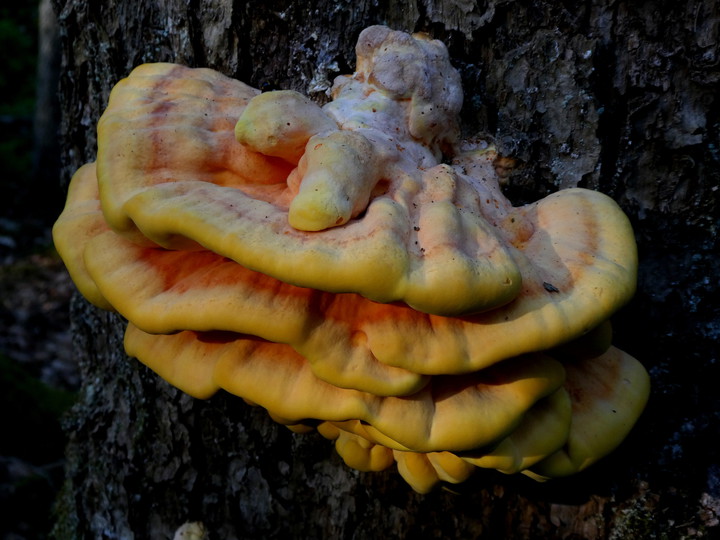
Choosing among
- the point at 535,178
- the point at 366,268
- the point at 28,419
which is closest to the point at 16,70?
the point at 28,419

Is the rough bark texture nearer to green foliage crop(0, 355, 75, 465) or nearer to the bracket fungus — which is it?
the bracket fungus

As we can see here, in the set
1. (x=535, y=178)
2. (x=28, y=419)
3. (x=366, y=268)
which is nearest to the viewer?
(x=366, y=268)

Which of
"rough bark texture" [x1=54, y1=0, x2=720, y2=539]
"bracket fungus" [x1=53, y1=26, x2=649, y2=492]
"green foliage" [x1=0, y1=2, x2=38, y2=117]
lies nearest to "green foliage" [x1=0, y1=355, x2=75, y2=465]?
"rough bark texture" [x1=54, y1=0, x2=720, y2=539]

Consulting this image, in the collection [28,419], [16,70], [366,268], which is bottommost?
[16,70]

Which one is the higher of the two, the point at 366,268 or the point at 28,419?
the point at 366,268

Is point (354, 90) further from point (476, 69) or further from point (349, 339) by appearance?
point (349, 339)

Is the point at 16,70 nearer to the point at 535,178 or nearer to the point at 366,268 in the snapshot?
the point at 535,178

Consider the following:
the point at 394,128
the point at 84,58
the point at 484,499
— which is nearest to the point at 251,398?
the point at 394,128
